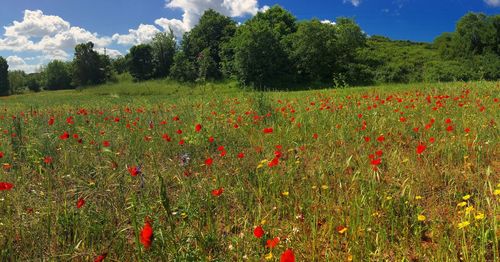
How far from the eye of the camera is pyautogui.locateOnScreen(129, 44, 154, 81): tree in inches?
2286

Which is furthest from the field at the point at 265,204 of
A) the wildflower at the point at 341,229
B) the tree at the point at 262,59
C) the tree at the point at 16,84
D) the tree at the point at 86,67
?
the tree at the point at 16,84

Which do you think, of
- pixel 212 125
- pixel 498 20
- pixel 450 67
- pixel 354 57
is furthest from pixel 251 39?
pixel 212 125

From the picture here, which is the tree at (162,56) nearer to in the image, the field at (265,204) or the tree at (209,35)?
the tree at (209,35)

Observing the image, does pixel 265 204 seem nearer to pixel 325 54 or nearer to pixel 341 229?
pixel 341 229

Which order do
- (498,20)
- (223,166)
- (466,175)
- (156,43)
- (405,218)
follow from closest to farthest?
(405,218) < (466,175) < (223,166) < (498,20) < (156,43)

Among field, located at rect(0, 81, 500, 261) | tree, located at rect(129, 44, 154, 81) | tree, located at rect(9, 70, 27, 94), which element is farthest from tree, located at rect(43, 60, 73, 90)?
field, located at rect(0, 81, 500, 261)

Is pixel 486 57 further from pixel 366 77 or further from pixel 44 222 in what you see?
pixel 44 222

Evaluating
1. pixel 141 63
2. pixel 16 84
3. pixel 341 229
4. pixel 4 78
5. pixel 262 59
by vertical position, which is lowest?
pixel 341 229

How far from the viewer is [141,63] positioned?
58.9m

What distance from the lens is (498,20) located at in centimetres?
4381

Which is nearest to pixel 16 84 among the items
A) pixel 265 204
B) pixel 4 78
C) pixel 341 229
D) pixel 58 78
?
pixel 4 78

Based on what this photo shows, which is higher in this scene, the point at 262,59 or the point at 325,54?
the point at 325,54

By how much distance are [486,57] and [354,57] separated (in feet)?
48.2

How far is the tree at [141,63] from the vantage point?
5806 centimetres
